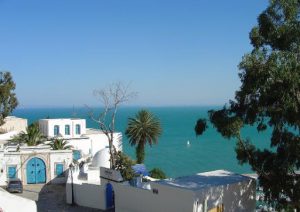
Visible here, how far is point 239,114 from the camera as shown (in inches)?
778

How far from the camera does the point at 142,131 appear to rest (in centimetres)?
4250

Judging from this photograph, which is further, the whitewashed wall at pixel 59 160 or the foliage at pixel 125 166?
the whitewashed wall at pixel 59 160

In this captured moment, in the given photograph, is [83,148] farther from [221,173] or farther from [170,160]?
[170,160]

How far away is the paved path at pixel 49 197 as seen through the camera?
1098 inches

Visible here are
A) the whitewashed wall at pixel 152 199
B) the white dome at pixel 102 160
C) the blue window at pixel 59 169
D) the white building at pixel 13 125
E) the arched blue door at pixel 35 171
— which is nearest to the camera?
the whitewashed wall at pixel 152 199

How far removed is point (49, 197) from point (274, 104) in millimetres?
19255

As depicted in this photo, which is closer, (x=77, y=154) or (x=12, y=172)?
(x=12, y=172)

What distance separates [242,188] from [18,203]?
12.2m

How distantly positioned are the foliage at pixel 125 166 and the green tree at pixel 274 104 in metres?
11.4

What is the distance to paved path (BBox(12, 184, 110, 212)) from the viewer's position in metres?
27.9

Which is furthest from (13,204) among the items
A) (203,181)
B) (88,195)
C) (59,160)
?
(59,160)

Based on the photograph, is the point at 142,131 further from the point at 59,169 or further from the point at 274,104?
the point at 274,104

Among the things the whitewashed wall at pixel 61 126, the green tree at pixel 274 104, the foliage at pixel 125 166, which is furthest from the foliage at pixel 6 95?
the green tree at pixel 274 104

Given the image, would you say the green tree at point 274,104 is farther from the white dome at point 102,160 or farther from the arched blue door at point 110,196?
the white dome at point 102,160
